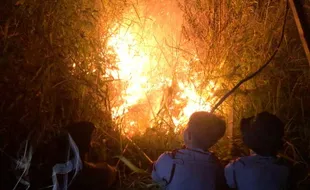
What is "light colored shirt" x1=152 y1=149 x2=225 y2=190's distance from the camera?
3100mm

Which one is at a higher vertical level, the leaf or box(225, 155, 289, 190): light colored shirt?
the leaf

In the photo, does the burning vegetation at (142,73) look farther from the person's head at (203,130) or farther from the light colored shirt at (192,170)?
the person's head at (203,130)

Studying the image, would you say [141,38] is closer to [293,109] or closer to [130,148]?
[130,148]

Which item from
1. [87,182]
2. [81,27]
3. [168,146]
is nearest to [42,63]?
[81,27]

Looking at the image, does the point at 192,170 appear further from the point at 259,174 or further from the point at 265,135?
the point at 265,135

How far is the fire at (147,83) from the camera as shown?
15.4ft

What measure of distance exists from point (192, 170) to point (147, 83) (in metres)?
2.00

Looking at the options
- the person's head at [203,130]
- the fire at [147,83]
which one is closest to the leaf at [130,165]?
the fire at [147,83]

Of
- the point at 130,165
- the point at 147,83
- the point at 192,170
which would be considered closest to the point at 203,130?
the point at 192,170

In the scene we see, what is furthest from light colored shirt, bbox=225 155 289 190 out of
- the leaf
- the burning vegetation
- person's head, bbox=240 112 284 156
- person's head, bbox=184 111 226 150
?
the leaf

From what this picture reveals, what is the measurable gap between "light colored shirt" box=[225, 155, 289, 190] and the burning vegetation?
100cm

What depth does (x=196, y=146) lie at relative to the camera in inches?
125

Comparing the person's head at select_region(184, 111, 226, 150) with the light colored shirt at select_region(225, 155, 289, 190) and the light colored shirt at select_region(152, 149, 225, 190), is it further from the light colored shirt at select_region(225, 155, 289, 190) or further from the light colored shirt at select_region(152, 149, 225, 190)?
the light colored shirt at select_region(225, 155, 289, 190)

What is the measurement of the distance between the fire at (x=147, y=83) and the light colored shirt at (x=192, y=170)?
1.36 m
